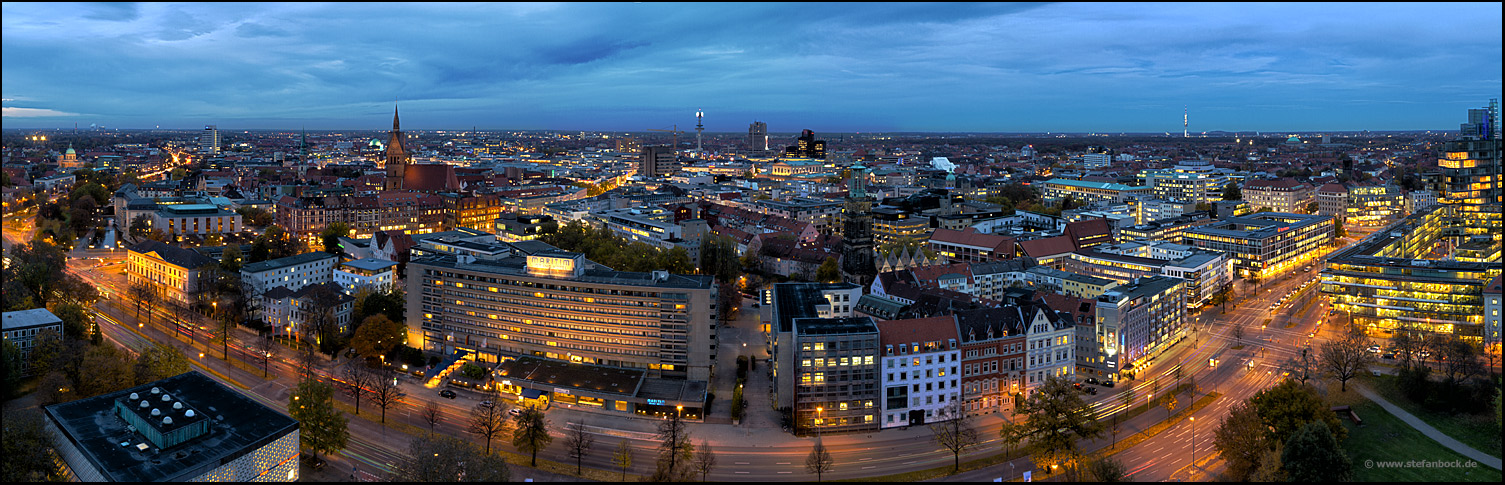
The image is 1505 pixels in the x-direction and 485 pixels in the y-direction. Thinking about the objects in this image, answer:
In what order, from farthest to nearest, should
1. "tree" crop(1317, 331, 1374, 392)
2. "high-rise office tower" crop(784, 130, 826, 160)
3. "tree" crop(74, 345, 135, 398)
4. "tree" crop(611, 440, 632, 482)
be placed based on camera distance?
"high-rise office tower" crop(784, 130, 826, 160) → "tree" crop(1317, 331, 1374, 392) → "tree" crop(74, 345, 135, 398) → "tree" crop(611, 440, 632, 482)

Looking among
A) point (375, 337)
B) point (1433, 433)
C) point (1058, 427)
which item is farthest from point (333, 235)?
point (1433, 433)

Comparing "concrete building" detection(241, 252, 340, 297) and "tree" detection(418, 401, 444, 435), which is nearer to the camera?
"tree" detection(418, 401, 444, 435)

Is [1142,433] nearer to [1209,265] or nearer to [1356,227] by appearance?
[1209,265]

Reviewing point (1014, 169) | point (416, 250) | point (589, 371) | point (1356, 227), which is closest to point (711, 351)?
point (589, 371)

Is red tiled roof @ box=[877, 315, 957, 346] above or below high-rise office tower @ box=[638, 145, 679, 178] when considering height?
below

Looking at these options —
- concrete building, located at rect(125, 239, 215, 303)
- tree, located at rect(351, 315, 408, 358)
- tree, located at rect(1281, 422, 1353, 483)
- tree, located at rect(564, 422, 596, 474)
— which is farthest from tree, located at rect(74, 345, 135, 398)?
tree, located at rect(1281, 422, 1353, 483)

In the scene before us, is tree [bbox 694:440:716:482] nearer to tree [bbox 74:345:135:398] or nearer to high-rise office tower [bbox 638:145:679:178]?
tree [bbox 74:345:135:398]

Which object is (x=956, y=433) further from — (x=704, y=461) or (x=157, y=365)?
(x=157, y=365)
